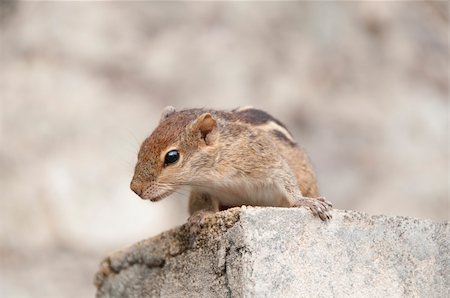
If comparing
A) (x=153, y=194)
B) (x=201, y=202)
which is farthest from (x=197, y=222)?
(x=201, y=202)

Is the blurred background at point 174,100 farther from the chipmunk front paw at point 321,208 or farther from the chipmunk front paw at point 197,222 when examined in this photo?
the chipmunk front paw at point 321,208

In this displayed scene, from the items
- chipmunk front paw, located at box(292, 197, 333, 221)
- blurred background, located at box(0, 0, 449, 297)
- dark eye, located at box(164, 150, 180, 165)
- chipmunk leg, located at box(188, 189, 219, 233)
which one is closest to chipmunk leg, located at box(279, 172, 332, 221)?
chipmunk front paw, located at box(292, 197, 333, 221)

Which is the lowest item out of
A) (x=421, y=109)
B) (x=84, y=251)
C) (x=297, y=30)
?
(x=84, y=251)

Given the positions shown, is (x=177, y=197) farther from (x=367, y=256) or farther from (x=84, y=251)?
(x=367, y=256)

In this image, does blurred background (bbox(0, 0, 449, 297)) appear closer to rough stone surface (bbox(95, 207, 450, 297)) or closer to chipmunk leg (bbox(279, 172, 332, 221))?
chipmunk leg (bbox(279, 172, 332, 221))

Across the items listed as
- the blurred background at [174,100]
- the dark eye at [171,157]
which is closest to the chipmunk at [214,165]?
the dark eye at [171,157]

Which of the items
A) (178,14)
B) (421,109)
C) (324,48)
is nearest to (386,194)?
(421,109)
